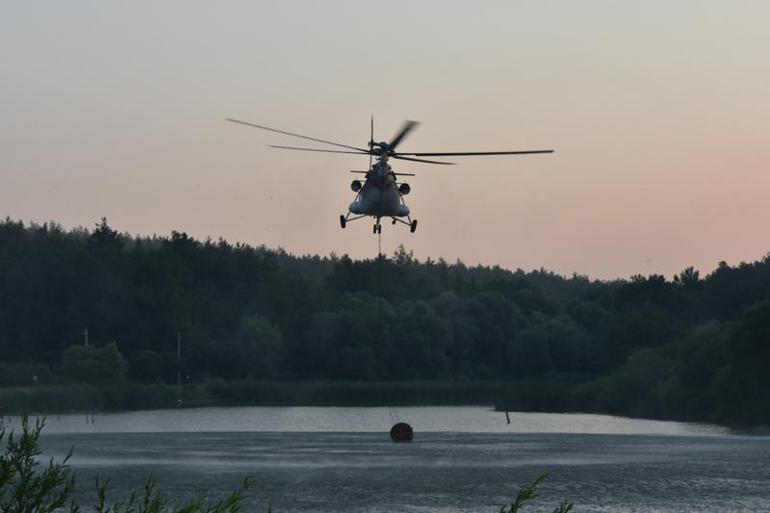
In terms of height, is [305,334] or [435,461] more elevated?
[305,334]

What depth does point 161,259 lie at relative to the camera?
195 meters

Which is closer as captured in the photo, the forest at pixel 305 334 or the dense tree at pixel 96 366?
the dense tree at pixel 96 366

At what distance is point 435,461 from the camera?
9344 cm

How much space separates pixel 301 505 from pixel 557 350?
402 feet

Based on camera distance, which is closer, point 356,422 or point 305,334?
point 356,422

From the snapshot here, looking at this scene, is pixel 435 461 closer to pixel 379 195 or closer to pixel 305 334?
pixel 379 195

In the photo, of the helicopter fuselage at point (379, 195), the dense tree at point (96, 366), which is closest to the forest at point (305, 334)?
the dense tree at point (96, 366)

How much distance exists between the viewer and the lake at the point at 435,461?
7256 cm

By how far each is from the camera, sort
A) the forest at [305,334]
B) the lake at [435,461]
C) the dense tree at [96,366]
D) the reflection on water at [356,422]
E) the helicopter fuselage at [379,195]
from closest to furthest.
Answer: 1. the helicopter fuselage at [379,195]
2. the lake at [435,461]
3. the reflection on water at [356,422]
4. the dense tree at [96,366]
5. the forest at [305,334]

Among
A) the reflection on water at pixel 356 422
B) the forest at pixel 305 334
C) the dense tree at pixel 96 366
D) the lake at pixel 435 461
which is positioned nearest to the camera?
the lake at pixel 435 461

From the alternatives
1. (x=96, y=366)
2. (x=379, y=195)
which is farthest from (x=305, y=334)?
(x=379, y=195)

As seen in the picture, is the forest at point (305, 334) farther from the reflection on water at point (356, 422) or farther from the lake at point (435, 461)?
the lake at point (435, 461)

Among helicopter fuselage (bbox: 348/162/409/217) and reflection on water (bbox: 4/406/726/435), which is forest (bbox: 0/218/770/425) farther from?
helicopter fuselage (bbox: 348/162/409/217)

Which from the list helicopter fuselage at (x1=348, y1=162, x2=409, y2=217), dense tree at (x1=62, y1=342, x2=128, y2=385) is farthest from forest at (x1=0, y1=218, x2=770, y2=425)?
helicopter fuselage at (x1=348, y1=162, x2=409, y2=217)
